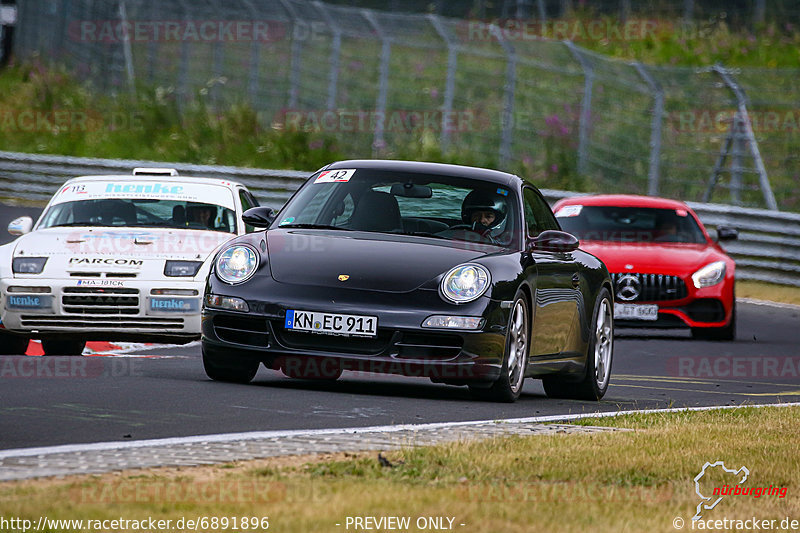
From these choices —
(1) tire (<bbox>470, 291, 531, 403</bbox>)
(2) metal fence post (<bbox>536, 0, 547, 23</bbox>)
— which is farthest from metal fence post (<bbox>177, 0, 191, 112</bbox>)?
(1) tire (<bbox>470, 291, 531, 403</bbox>)

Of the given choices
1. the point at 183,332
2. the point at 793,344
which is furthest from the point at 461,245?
the point at 793,344

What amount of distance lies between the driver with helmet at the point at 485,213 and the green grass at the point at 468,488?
2.80 m

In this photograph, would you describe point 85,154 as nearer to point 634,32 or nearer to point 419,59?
point 419,59

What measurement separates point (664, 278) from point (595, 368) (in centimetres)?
535

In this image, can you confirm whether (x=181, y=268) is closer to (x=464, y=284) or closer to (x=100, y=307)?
(x=100, y=307)

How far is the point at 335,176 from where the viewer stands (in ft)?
34.8

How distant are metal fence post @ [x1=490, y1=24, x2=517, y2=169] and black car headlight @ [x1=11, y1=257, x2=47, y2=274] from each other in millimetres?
13623

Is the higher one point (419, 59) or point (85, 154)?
point (419, 59)

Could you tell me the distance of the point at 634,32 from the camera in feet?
126

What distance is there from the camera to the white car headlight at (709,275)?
16125 millimetres

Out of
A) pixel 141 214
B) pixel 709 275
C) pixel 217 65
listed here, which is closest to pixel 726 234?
pixel 709 275

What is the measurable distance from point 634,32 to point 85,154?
508 inches

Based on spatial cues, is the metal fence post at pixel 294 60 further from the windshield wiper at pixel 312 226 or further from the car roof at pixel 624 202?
the windshield wiper at pixel 312 226

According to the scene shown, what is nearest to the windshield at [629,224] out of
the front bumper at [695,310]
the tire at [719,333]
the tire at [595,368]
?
the front bumper at [695,310]
